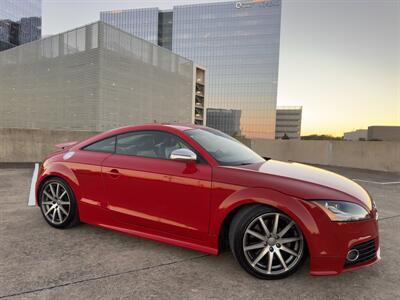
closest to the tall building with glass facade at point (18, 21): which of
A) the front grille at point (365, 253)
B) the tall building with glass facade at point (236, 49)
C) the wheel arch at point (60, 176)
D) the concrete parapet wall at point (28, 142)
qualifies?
the tall building with glass facade at point (236, 49)

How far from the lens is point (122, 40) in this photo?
179 feet

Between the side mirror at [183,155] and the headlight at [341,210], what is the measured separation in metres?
1.18

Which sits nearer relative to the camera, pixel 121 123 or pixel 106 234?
pixel 106 234

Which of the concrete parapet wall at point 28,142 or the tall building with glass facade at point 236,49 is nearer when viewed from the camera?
the concrete parapet wall at point 28,142

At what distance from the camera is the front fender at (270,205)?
2.77 m

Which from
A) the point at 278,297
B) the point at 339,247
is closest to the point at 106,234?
the point at 278,297

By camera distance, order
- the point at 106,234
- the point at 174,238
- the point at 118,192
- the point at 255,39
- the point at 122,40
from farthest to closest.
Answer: the point at 255,39
the point at 122,40
the point at 106,234
the point at 118,192
the point at 174,238

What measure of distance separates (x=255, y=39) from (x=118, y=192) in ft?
381

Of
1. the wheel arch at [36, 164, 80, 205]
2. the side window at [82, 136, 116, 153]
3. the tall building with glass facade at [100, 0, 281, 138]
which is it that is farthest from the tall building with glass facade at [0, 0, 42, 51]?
the side window at [82, 136, 116, 153]

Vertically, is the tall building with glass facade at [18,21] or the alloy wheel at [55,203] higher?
the tall building with glass facade at [18,21]

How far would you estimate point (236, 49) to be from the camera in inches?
4454

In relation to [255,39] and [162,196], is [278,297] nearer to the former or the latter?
[162,196]

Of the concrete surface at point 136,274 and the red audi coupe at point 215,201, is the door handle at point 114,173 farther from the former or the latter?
the concrete surface at point 136,274

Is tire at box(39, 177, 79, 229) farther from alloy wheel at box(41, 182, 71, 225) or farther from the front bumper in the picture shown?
the front bumper
